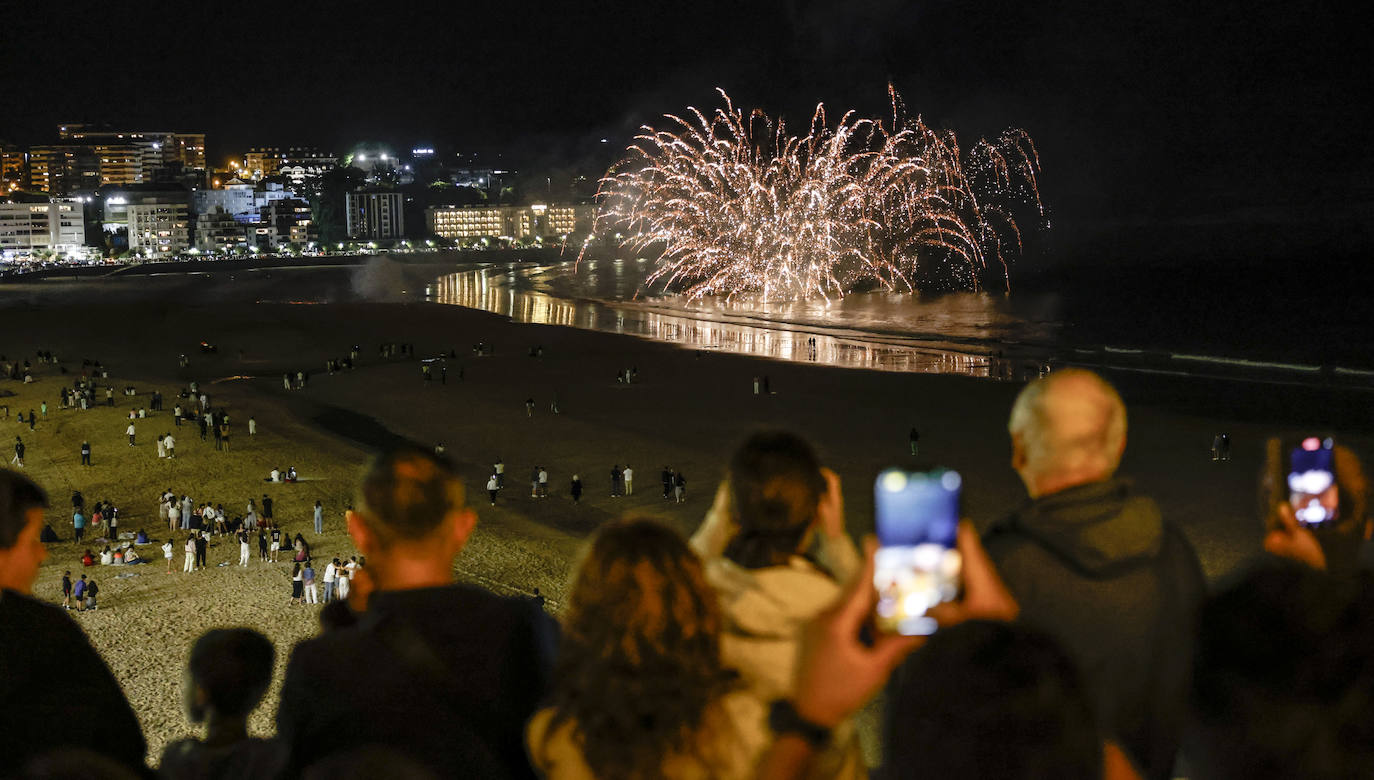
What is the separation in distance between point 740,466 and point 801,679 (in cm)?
62

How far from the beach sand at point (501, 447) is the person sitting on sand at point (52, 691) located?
6671 mm

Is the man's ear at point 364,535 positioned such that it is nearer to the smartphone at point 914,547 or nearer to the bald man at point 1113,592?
the smartphone at point 914,547

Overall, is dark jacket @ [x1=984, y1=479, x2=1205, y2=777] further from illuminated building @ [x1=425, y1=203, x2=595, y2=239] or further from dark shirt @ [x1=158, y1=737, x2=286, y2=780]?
illuminated building @ [x1=425, y1=203, x2=595, y2=239]

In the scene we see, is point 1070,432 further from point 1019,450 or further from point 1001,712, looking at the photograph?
point 1001,712

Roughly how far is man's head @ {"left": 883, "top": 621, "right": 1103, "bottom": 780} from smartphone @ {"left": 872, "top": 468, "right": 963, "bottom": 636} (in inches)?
15.9

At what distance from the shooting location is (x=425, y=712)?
2373 millimetres

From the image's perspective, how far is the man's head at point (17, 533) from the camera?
9.04 ft

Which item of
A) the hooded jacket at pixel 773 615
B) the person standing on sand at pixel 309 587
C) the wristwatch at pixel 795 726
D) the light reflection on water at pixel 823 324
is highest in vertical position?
the hooded jacket at pixel 773 615

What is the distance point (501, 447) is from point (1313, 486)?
22.3m

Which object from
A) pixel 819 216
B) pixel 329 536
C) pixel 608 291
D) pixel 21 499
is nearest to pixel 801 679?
pixel 21 499

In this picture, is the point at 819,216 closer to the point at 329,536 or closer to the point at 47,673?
the point at 329,536

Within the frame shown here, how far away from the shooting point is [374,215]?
16262cm

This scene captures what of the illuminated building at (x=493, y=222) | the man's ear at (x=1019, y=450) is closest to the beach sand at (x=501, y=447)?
the man's ear at (x=1019, y=450)

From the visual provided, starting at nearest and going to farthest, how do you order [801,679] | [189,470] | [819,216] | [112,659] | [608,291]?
[801,679] → [112,659] → [189,470] → [819,216] → [608,291]
